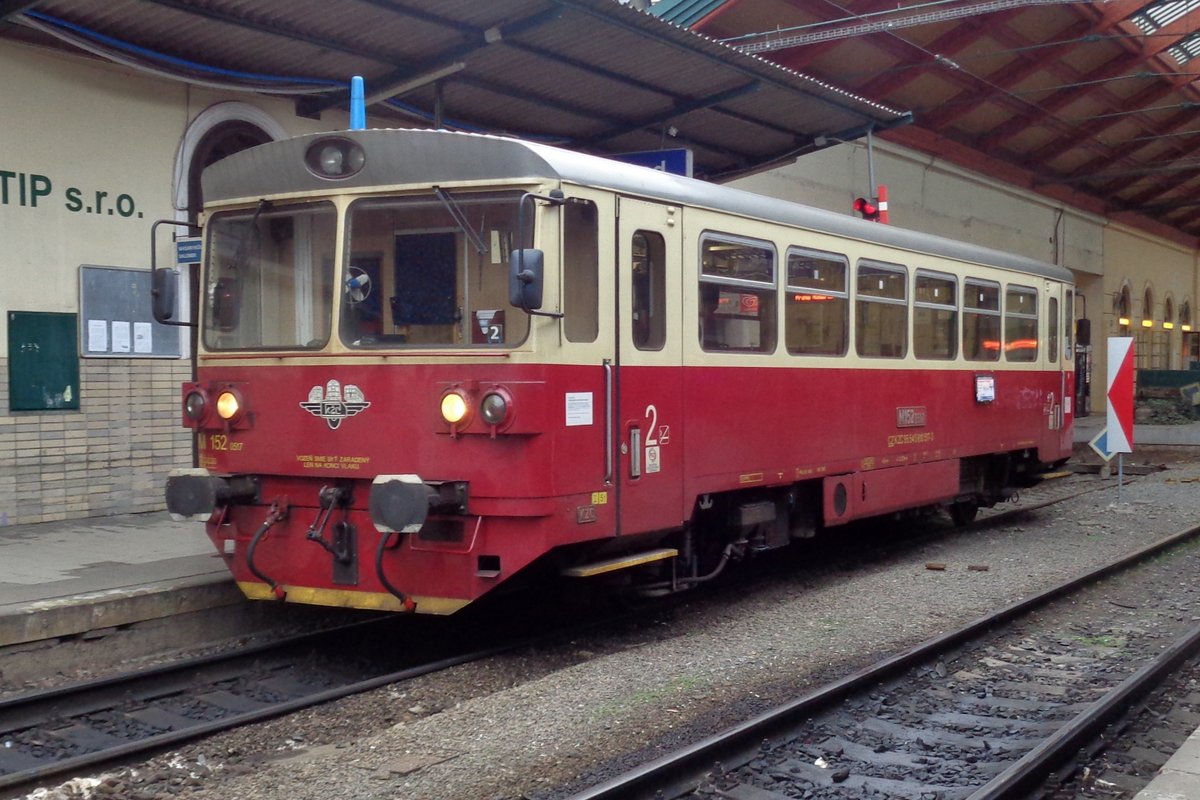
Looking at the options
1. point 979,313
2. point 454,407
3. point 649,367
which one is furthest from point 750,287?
point 979,313

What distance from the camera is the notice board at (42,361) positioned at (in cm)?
1000

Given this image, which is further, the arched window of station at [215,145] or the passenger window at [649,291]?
the arched window of station at [215,145]

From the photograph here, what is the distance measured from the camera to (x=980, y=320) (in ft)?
39.6

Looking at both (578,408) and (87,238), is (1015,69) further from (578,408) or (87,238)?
(578,408)

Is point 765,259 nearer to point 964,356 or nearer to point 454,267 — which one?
point 454,267

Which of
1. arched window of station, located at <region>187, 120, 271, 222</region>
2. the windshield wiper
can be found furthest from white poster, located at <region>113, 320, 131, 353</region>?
the windshield wiper

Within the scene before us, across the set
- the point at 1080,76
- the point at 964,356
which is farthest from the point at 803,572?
the point at 1080,76

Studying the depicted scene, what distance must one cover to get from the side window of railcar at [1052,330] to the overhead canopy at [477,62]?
3.02 m

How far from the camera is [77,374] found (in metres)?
10.5

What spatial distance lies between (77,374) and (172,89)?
9.12ft

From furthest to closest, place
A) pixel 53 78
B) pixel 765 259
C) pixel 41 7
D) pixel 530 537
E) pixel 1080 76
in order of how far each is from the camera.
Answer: pixel 1080 76 → pixel 53 78 → pixel 41 7 → pixel 765 259 → pixel 530 537

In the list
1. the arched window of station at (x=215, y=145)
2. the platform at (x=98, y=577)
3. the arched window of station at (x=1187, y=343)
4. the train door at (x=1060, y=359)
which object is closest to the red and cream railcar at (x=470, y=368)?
the platform at (x=98, y=577)

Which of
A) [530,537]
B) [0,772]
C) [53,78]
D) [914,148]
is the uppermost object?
[914,148]

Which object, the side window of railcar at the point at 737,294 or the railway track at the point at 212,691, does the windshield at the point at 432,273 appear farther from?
the railway track at the point at 212,691
